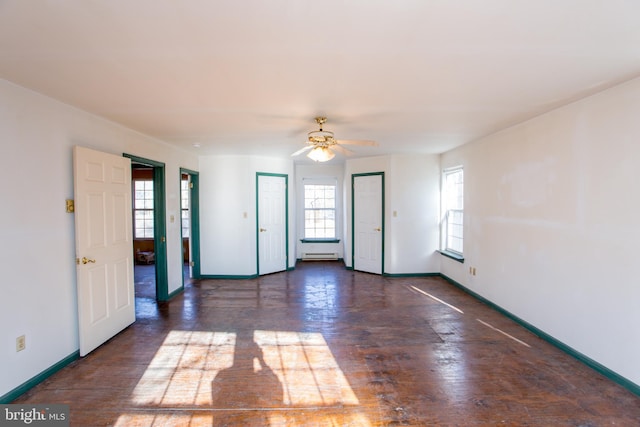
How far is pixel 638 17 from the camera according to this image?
63.8 inches

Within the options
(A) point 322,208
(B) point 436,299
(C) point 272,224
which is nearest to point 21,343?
(C) point 272,224

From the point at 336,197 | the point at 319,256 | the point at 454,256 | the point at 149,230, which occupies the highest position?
the point at 336,197

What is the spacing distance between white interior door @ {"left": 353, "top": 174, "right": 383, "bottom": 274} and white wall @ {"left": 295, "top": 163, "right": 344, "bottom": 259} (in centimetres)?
111

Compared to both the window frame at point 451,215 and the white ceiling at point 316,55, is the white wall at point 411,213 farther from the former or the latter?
the white ceiling at point 316,55

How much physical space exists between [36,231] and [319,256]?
5.80 m

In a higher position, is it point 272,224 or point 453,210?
point 453,210

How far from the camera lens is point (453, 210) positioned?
228 inches

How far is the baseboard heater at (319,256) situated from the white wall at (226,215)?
2.02m

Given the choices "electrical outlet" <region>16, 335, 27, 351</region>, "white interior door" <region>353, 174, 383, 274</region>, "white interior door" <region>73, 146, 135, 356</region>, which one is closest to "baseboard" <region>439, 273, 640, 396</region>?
"white interior door" <region>353, 174, 383, 274</region>

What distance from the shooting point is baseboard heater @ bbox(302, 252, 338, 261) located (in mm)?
7805

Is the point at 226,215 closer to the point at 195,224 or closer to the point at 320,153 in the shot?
the point at 195,224

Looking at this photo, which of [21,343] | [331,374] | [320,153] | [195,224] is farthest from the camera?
[195,224]

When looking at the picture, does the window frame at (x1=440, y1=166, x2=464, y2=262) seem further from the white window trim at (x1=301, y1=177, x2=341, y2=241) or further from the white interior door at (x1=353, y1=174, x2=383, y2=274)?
Result: the white window trim at (x1=301, y1=177, x2=341, y2=241)

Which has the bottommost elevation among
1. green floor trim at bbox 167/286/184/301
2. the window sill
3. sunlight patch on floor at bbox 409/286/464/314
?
sunlight patch on floor at bbox 409/286/464/314
